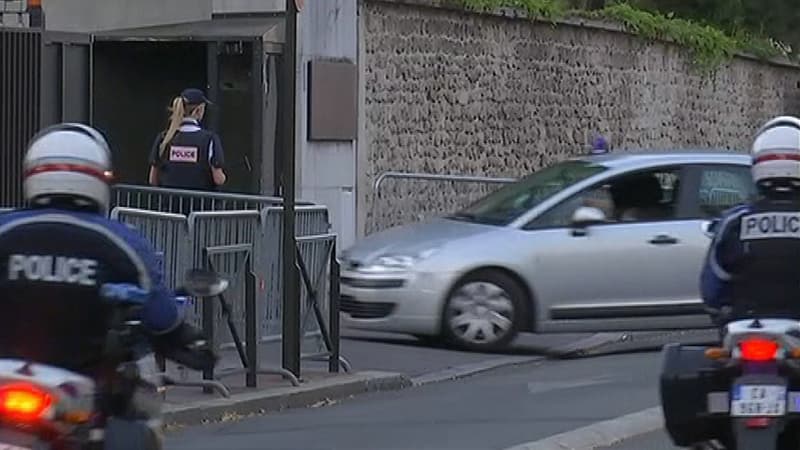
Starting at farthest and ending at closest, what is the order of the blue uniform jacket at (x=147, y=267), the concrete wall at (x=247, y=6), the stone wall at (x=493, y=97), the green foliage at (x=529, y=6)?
the green foliage at (x=529, y=6), the stone wall at (x=493, y=97), the concrete wall at (x=247, y=6), the blue uniform jacket at (x=147, y=267)

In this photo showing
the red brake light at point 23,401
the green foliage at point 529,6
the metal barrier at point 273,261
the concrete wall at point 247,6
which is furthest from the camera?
the green foliage at point 529,6

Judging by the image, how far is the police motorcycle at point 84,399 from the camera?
5535mm

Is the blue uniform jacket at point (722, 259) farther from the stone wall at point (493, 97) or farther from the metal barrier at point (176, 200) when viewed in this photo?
the stone wall at point (493, 97)

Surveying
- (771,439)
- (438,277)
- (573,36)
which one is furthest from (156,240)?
(573,36)

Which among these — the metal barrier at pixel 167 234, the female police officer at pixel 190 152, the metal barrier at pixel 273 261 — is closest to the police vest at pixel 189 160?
the female police officer at pixel 190 152

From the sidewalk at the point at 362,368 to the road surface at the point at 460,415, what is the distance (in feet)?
0.40

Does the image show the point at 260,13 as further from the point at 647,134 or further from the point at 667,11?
the point at 667,11

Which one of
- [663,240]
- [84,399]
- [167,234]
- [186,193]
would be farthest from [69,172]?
[663,240]

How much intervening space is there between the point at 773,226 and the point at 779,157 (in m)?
0.31

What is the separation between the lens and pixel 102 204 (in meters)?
6.02

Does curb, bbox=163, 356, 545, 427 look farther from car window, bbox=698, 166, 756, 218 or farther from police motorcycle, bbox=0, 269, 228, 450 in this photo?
police motorcycle, bbox=0, 269, 228, 450

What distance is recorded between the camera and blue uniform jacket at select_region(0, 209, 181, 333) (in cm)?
595

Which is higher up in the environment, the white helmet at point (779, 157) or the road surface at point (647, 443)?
the white helmet at point (779, 157)

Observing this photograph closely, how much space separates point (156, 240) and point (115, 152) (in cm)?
742
